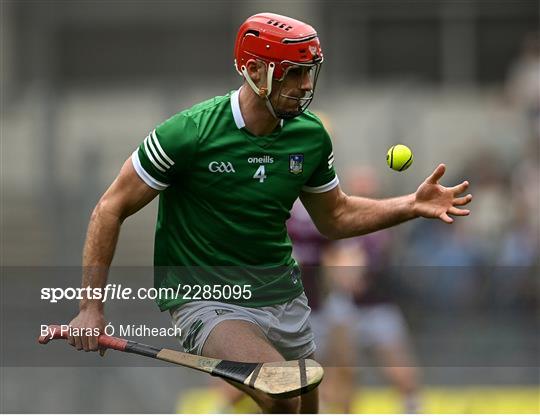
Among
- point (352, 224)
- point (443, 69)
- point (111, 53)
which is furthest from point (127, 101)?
point (352, 224)

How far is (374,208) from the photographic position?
605cm

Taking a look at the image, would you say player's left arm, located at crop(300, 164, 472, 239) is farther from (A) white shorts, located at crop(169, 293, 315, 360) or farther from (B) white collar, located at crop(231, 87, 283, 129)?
(B) white collar, located at crop(231, 87, 283, 129)

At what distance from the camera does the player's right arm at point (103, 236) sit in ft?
18.2

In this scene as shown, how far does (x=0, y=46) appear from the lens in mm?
18703

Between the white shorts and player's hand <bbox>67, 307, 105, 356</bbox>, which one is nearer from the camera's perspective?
player's hand <bbox>67, 307, 105, 356</bbox>

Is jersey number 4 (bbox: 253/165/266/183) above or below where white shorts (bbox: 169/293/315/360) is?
above

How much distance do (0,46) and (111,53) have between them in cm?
165

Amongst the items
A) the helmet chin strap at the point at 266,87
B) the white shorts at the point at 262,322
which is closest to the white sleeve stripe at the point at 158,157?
the helmet chin strap at the point at 266,87

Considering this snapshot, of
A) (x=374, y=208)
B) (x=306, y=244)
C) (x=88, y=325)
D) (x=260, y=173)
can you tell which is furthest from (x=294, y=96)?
(x=306, y=244)

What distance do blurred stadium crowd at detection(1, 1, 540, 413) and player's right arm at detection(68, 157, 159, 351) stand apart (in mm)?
3884

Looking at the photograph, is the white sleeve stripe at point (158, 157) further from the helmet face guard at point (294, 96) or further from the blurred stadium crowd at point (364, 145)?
the blurred stadium crowd at point (364, 145)

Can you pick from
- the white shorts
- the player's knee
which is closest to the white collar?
the white shorts

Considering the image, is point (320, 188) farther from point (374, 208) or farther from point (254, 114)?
point (254, 114)

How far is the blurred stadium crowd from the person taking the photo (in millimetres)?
→ 10227
